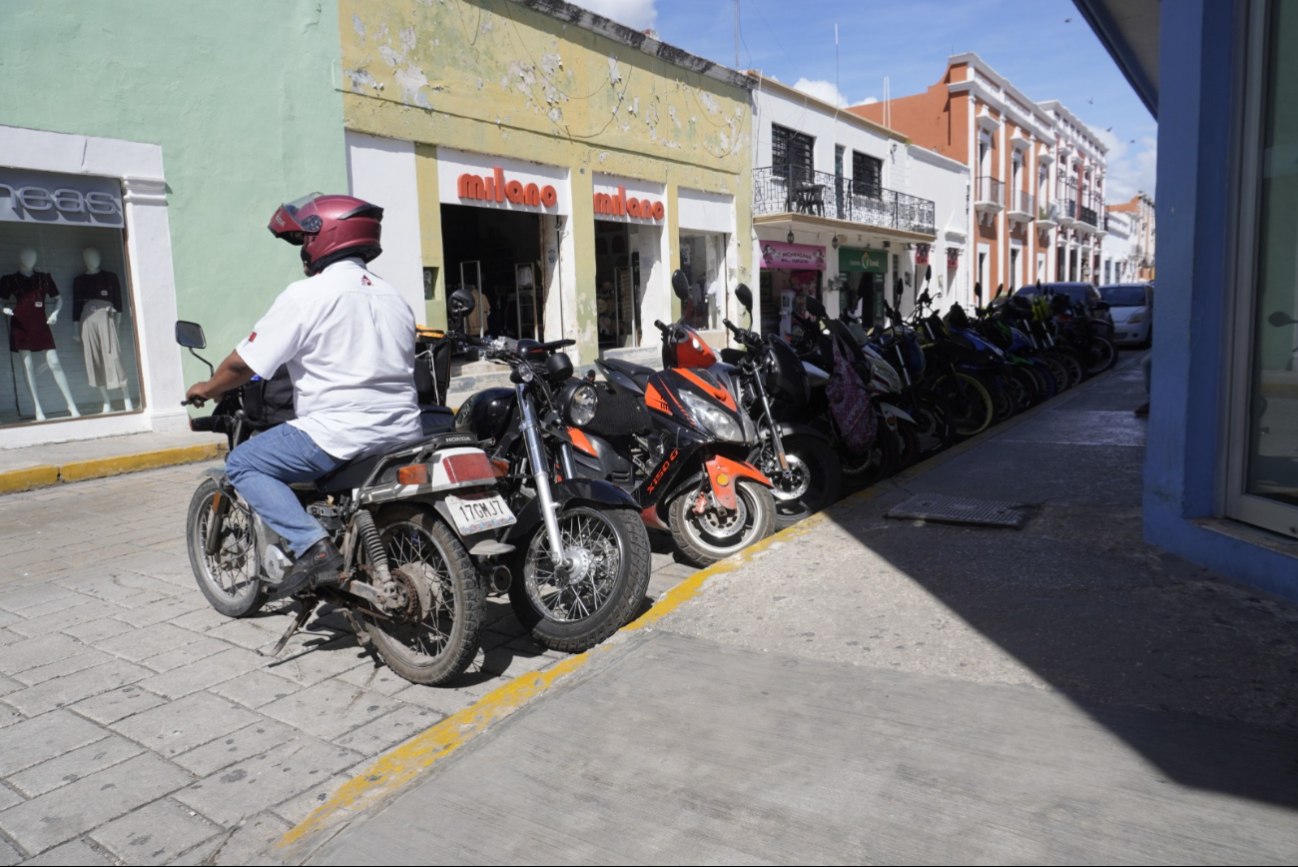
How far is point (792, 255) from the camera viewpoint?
970 inches

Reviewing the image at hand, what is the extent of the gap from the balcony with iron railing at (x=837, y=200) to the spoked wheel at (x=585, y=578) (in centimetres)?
1970

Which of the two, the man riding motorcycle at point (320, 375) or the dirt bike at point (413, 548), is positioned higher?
the man riding motorcycle at point (320, 375)

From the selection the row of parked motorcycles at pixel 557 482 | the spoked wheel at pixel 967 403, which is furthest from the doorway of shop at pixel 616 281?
the row of parked motorcycles at pixel 557 482

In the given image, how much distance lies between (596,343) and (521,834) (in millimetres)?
15910

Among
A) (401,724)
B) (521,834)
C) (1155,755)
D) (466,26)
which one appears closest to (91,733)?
(401,724)

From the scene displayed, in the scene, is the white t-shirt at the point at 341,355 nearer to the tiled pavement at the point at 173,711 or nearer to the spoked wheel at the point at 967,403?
the tiled pavement at the point at 173,711

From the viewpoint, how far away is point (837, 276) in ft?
89.1

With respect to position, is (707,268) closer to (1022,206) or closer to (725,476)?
(725,476)

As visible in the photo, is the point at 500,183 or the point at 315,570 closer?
the point at 315,570

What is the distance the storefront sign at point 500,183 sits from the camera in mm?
14750

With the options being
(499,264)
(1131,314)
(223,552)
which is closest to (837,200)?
(1131,314)

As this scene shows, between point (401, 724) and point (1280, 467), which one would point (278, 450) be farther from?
point (1280, 467)

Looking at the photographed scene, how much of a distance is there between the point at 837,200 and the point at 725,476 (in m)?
22.1

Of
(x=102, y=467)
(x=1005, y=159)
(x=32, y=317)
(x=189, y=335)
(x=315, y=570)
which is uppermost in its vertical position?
(x=1005, y=159)
